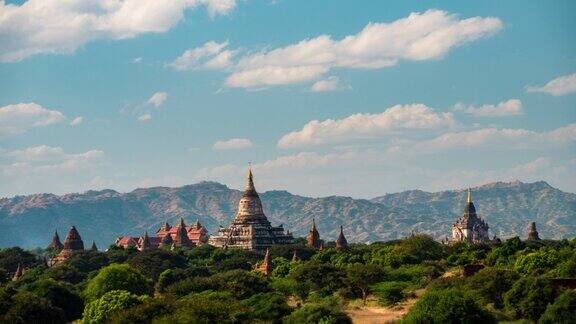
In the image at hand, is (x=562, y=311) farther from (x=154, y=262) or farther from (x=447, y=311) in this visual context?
(x=154, y=262)

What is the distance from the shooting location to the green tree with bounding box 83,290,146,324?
78.6 m

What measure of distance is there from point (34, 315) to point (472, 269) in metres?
43.2

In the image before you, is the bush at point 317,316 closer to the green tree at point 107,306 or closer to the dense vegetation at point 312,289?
the dense vegetation at point 312,289

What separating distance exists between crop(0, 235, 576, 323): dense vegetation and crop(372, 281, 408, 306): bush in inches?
3.8

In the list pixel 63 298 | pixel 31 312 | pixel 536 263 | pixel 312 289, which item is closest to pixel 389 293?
pixel 312 289

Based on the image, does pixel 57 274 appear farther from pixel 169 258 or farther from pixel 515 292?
pixel 515 292

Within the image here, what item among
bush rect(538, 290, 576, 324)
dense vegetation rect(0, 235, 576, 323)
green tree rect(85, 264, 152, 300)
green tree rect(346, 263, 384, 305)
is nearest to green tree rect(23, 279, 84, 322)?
dense vegetation rect(0, 235, 576, 323)

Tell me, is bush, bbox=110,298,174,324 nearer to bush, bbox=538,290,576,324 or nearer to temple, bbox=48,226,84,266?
bush, bbox=538,290,576,324

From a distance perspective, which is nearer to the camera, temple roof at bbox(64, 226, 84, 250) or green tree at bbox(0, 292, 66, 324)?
green tree at bbox(0, 292, 66, 324)

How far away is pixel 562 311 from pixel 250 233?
119 meters

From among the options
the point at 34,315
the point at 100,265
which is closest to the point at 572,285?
the point at 34,315

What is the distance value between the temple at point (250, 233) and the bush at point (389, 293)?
86405 millimetres

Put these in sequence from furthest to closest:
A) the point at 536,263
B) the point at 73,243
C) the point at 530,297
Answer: the point at 73,243 < the point at 536,263 < the point at 530,297

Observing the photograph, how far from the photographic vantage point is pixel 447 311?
2857 inches
